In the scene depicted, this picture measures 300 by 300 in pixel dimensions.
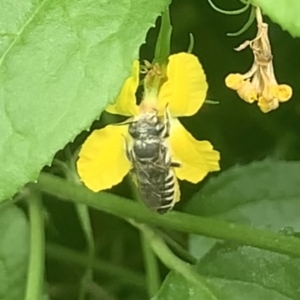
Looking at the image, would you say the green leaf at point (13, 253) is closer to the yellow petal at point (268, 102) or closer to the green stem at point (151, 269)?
the green stem at point (151, 269)

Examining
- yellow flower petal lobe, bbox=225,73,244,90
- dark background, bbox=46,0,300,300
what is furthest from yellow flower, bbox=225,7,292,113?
dark background, bbox=46,0,300,300

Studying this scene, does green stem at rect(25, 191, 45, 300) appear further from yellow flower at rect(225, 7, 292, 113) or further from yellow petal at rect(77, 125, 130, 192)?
yellow flower at rect(225, 7, 292, 113)

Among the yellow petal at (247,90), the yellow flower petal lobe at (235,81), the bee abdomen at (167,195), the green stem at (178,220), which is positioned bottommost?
the green stem at (178,220)

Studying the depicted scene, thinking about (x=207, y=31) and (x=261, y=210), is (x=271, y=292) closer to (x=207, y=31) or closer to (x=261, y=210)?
(x=261, y=210)

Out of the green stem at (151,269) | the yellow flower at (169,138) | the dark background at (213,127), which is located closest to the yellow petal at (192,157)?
the yellow flower at (169,138)

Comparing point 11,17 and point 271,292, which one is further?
point 271,292

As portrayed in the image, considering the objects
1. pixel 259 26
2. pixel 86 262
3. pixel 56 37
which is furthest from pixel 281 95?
pixel 86 262

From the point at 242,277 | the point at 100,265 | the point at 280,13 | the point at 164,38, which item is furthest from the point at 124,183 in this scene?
the point at 280,13

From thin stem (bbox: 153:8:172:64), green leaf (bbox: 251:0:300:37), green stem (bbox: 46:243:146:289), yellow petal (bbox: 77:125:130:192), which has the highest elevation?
green leaf (bbox: 251:0:300:37)
